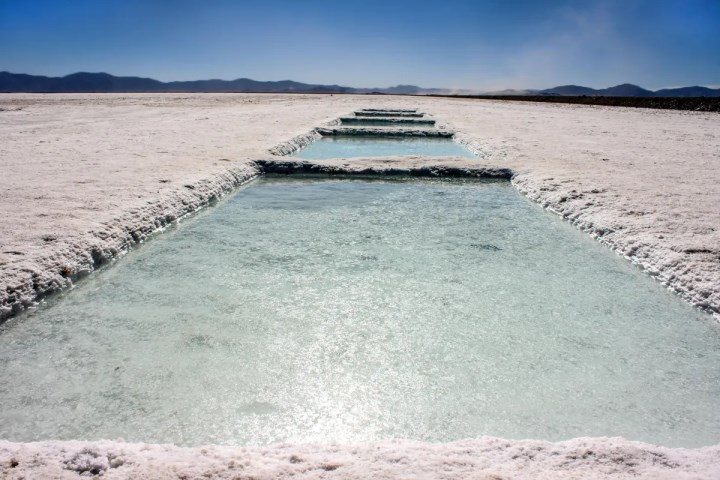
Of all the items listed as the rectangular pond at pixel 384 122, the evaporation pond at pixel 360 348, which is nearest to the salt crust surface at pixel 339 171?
the evaporation pond at pixel 360 348

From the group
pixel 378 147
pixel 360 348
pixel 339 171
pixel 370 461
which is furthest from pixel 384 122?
pixel 370 461

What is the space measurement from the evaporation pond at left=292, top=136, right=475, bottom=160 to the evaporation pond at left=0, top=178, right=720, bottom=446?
14.8 ft

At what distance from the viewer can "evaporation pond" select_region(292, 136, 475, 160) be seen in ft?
25.8

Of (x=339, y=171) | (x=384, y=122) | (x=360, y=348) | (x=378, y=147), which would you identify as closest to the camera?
(x=360, y=348)

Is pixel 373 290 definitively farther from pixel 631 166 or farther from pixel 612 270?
pixel 631 166

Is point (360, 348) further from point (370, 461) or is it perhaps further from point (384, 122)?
point (384, 122)

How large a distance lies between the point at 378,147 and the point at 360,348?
7.25 metres

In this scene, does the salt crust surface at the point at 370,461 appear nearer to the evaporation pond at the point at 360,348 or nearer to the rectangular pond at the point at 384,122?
the evaporation pond at the point at 360,348

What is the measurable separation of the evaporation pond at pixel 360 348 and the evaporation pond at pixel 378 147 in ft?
14.8

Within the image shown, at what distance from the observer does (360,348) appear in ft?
6.68

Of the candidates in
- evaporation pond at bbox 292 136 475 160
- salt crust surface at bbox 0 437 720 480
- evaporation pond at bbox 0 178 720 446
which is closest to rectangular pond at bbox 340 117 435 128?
evaporation pond at bbox 292 136 475 160

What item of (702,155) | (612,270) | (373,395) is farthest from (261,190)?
(702,155)

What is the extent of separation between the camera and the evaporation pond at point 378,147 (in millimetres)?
7852

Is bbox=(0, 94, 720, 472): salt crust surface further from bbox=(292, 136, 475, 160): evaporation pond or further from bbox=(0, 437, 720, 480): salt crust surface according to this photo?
bbox=(292, 136, 475, 160): evaporation pond
